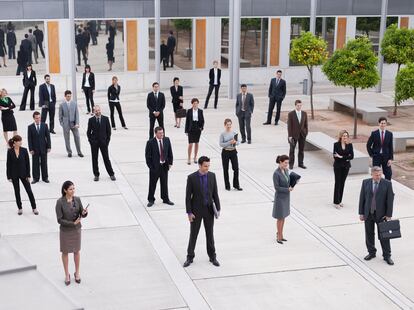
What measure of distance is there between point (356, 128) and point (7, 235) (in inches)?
478

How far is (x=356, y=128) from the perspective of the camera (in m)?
22.7

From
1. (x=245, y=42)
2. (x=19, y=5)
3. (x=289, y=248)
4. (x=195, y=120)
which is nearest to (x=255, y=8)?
(x=245, y=42)

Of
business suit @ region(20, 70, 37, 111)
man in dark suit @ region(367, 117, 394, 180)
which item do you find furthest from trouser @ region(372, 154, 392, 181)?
business suit @ region(20, 70, 37, 111)

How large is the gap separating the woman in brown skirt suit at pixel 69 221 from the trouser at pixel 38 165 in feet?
18.1

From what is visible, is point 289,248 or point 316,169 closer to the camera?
point 289,248

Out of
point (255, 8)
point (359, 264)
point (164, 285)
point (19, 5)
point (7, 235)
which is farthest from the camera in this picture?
point (255, 8)

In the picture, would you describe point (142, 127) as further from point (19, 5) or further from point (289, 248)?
point (289, 248)

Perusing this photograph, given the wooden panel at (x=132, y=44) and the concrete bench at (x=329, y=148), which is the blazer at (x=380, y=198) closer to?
the concrete bench at (x=329, y=148)

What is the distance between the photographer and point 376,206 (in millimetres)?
12539

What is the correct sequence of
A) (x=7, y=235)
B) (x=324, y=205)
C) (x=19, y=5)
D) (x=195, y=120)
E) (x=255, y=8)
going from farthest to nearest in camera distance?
(x=255, y=8), (x=19, y=5), (x=195, y=120), (x=324, y=205), (x=7, y=235)

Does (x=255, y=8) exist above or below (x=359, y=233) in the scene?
above

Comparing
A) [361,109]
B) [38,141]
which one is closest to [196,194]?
[38,141]

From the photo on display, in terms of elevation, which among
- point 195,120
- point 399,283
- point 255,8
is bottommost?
point 399,283

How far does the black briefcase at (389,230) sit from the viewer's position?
12.3m
